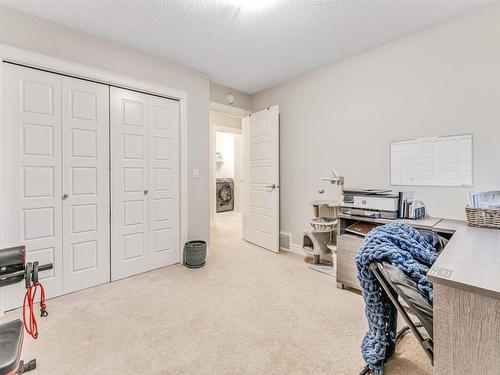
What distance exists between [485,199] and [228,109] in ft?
10.4

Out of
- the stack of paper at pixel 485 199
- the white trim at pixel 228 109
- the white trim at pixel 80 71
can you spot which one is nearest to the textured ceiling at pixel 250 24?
the white trim at pixel 80 71

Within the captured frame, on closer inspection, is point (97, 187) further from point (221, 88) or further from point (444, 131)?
point (444, 131)

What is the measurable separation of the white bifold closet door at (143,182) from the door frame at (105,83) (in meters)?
0.06

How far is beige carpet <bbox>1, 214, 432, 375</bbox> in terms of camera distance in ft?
4.85

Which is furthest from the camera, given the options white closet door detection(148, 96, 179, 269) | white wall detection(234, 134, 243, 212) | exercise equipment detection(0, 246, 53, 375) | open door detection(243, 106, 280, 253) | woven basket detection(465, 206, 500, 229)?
white wall detection(234, 134, 243, 212)

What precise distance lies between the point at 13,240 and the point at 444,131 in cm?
379

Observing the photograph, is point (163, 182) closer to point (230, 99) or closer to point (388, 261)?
point (230, 99)

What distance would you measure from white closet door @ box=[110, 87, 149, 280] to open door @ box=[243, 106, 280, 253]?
5.42 feet

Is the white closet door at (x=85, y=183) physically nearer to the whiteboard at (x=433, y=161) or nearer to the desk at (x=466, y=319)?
the desk at (x=466, y=319)

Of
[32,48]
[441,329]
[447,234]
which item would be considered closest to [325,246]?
[447,234]

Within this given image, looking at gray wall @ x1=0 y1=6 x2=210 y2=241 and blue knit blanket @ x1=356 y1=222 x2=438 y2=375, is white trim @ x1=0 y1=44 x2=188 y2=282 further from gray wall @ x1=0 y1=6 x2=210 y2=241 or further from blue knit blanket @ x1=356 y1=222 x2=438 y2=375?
blue knit blanket @ x1=356 y1=222 x2=438 y2=375

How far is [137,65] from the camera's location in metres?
2.73

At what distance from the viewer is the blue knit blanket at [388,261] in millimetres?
1054

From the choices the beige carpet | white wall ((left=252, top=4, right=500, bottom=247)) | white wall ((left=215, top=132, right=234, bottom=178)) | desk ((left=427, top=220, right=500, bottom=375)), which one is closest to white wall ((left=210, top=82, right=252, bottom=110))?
white wall ((left=252, top=4, right=500, bottom=247))
